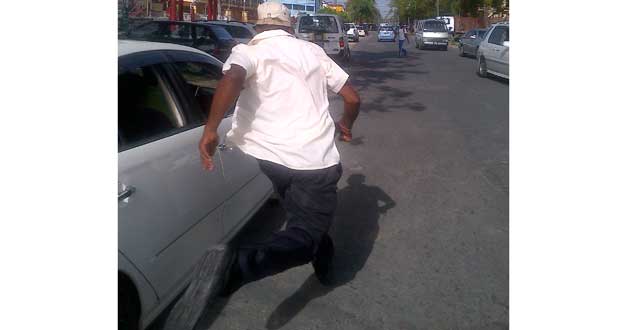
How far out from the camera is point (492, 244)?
4453 millimetres

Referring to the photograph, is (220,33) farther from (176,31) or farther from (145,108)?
(145,108)

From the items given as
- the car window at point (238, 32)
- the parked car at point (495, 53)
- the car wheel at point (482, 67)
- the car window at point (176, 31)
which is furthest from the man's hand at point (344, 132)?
the car wheel at point (482, 67)

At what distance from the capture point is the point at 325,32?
21172 mm

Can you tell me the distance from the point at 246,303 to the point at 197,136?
1.02 metres

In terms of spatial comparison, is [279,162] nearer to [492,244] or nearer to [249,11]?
[492,244]

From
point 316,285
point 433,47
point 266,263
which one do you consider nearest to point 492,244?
point 316,285

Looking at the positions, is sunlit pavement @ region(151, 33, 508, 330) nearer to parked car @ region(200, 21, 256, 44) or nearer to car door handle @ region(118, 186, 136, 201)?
car door handle @ region(118, 186, 136, 201)

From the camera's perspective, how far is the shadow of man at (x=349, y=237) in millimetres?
3512

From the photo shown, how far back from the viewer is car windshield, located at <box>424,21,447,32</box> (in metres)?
33.1

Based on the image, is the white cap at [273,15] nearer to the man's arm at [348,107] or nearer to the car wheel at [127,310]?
the man's arm at [348,107]

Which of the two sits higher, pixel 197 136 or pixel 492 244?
pixel 197 136

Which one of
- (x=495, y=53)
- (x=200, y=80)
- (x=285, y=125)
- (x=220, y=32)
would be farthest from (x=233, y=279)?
(x=495, y=53)

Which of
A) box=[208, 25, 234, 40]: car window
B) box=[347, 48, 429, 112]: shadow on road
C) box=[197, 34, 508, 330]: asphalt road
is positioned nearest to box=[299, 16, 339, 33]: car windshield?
box=[347, 48, 429, 112]: shadow on road

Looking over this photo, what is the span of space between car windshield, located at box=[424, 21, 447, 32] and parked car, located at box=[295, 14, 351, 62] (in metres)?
A: 12.6
